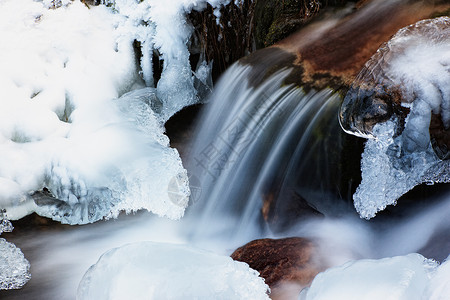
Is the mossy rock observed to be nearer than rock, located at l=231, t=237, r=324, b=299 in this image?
No

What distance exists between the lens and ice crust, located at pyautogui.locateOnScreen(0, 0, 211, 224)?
3.27 meters

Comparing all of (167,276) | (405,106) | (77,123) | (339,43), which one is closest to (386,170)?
(405,106)

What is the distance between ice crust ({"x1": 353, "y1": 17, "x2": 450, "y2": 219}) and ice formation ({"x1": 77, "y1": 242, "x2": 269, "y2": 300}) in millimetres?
1204

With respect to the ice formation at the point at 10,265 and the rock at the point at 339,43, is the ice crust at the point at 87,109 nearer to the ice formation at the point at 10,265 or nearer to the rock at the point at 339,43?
the ice formation at the point at 10,265

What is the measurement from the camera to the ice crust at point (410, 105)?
2.51 metres

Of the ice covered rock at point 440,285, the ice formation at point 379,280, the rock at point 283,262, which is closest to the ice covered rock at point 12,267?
the rock at point 283,262

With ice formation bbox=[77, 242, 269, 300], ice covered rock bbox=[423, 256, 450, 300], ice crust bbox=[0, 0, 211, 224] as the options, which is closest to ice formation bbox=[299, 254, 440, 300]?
ice covered rock bbox=[423, 256, 450, 300]

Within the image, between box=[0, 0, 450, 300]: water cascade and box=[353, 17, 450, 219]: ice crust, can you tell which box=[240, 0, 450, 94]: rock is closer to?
box=[0, 0, 450, 300]: water cascade

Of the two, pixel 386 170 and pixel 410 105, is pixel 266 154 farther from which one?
pixel 410 105

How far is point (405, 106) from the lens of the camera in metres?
2.57

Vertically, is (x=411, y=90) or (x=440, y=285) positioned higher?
(x=411, y=90)

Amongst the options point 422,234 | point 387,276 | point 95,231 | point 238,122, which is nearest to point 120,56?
point 238,122

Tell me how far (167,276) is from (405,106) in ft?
5.26

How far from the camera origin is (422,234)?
2.83 meters
